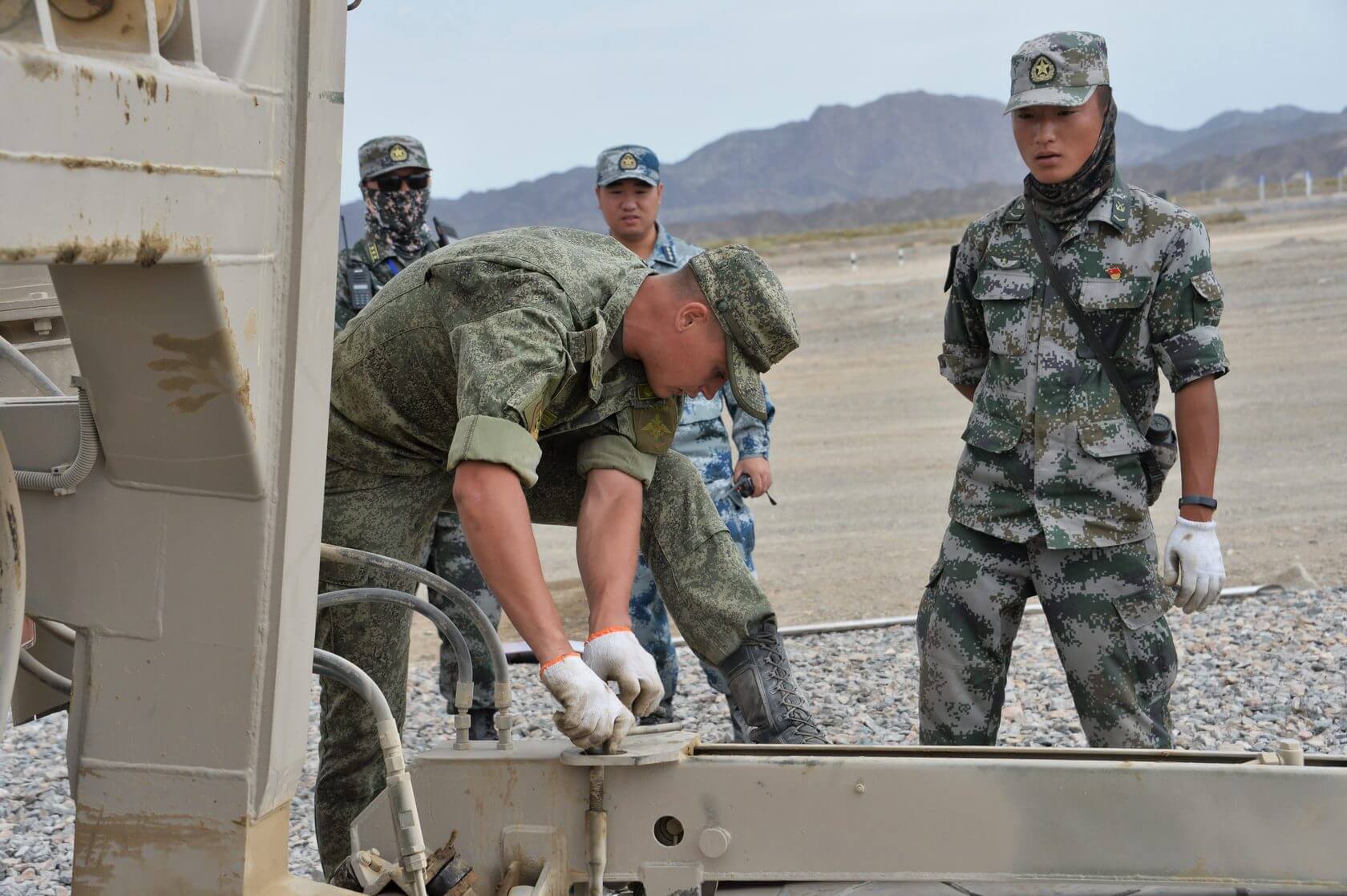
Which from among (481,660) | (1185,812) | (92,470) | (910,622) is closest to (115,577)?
(92,470)

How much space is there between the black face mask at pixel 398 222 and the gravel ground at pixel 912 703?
1865mm

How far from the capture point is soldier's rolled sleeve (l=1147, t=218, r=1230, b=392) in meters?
3.53

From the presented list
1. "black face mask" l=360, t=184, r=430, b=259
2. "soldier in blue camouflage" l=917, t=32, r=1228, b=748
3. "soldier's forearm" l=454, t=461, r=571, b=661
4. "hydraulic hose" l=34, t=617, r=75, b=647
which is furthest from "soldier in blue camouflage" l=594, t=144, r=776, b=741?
"hydraulic hose" l=34, t=617, r=75, b=647

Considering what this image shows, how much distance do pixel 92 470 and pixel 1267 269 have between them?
75.4 feet

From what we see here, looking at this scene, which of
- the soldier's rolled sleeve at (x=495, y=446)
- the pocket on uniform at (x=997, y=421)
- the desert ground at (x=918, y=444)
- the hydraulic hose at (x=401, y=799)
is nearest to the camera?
the hydraulic hose at (x=401, y=799)

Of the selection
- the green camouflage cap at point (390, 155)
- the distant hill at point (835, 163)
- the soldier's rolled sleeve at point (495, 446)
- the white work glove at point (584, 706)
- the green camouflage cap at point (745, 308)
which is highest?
the distant hill at point (835, 163)

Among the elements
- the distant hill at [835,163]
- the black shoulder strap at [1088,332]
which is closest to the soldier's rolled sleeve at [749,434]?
the black shoulder strap at [1088,332]

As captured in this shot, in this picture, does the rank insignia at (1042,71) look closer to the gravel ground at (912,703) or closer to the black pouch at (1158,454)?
the black pouch at (1158,454)

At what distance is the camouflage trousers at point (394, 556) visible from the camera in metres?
3.32

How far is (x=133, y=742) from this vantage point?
206cm

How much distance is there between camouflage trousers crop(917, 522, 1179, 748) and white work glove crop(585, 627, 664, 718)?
1.14 m

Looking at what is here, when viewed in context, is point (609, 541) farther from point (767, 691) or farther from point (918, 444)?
point (918, 444)

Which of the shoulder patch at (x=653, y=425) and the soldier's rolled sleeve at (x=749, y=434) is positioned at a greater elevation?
the shoulder patch at (x=653, y=425)

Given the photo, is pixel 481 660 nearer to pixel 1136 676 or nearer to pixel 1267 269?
pixel 1136 676
